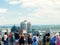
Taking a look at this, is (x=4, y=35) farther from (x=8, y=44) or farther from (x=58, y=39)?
(x=58, y=39)

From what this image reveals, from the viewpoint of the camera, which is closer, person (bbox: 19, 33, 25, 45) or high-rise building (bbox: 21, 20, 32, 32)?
person (bbox: 19, 33, 25, 45)

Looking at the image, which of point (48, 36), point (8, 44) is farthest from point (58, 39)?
point (8, 44)

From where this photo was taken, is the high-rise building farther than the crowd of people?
Yes

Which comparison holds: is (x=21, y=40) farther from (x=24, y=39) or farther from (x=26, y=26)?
(x=26, y=26)

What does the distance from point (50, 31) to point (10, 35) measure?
2.18m

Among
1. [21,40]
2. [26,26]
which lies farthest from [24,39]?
[26,26]

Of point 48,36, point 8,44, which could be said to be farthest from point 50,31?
point 8,44

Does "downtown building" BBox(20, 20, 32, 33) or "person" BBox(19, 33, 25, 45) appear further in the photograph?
"downtown building" BBox(20, 20, 32, 33)

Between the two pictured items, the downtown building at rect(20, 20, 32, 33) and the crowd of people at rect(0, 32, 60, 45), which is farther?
the downtown building at rect(20, 20, 32, 33)

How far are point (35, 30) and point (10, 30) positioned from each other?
1.92 meters

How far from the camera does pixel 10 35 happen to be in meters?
33.9

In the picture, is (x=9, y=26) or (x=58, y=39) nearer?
(x=58, y=39)

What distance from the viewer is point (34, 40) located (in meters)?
34.0

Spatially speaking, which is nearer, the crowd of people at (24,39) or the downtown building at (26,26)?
the crowd of people at (24,39)
